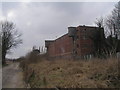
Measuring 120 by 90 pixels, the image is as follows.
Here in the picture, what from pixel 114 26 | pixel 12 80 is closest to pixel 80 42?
pixel 114 26

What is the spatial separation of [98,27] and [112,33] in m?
4.14

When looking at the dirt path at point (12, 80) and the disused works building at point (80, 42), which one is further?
the disused works building at point (80, 42)

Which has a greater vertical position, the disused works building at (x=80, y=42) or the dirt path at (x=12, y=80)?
the disused works building at (x=80, y=42)

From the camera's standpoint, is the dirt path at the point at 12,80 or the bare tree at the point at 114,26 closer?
the dirt path at the point at 12,80

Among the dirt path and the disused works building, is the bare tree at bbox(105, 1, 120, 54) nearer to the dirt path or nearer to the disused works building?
the disused works building

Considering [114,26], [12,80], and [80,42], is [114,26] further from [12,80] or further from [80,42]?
[12,80]

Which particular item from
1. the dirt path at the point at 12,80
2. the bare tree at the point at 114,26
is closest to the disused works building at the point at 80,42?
the bare tree at the point at 114,26

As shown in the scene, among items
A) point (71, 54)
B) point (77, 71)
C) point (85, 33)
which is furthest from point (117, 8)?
point (77, 71)

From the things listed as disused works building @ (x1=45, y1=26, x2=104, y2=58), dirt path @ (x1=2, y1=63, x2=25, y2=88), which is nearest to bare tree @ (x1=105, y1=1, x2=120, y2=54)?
disused works building @ (x1=45, y1=26, x2=104, y2=58)

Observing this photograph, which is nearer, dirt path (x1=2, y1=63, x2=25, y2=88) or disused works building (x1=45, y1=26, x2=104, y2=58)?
dirt path (x1=2, y1=63, x2=25, y2=88)

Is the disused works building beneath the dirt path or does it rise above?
above

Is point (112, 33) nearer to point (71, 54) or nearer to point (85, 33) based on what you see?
point (85, 33)

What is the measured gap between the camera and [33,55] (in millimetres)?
31938

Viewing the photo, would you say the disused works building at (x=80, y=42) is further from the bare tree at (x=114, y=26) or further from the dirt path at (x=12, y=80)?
the dirt path at (x=12, y=80)
